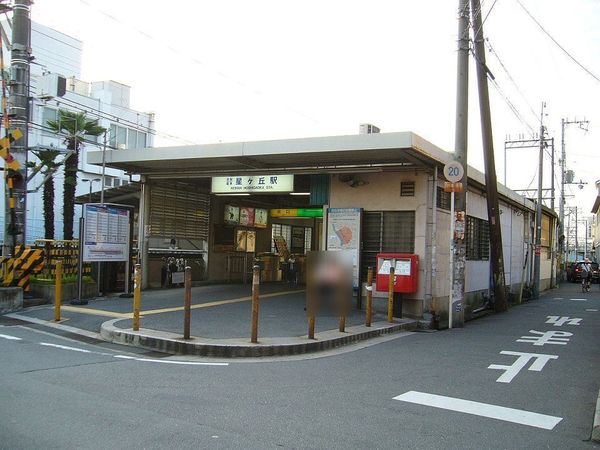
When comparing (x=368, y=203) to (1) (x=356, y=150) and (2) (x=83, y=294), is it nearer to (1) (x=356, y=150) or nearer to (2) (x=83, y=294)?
(1) (x=356, y=150)

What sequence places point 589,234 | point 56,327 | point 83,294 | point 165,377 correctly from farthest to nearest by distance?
point 589,234 < point 83,294 < point 56,327 < point 165,377

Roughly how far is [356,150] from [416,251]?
301 cm

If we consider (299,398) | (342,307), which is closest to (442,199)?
(342,307)

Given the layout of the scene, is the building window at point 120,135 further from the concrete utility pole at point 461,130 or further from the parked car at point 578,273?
the parked car at point 578,273

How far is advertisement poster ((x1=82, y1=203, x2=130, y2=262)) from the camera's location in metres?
13.3

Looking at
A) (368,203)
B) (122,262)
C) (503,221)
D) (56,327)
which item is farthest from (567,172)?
(56,327)

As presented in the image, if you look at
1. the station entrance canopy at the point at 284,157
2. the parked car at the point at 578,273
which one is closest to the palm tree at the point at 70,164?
the station entrance canopy at the point at 284,157

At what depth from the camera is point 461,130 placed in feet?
43.0

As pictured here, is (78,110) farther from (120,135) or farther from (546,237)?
(546,237)

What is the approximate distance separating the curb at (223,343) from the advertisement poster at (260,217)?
11054 millimetres

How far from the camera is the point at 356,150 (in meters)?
12.0

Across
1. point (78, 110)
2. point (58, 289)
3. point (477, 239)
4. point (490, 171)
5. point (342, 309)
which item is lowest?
point (342, 309)

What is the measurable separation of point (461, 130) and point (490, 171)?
4363 mm

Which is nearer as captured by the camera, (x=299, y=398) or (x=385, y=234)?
(x=299, y=398)
